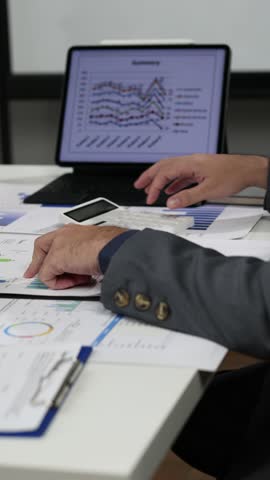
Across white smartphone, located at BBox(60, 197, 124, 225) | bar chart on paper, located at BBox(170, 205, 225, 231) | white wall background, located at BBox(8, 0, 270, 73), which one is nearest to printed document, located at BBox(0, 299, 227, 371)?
white smartphone, located at BBox(60, 197, 124, 225)

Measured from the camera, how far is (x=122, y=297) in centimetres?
94

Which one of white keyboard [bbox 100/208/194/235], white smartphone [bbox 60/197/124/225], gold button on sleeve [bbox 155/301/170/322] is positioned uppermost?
gold button on sleeve [bbox 155/301/170/322]

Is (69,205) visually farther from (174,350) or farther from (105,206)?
(174,350)

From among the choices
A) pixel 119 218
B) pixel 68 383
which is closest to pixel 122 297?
pixel 68 383

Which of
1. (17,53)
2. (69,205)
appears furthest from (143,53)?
(17,53)

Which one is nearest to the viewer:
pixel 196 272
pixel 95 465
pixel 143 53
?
pixel 95 465

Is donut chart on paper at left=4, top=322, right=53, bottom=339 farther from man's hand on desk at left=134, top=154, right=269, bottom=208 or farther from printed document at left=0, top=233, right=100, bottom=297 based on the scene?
man's hand on desk at left=134, top=154, right=269, bottom=208

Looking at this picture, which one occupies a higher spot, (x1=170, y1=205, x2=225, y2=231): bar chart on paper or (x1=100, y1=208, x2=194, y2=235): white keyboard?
(x1=100, y1=208, x2=194, y2=235): white keyboard

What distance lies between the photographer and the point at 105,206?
1.40 m

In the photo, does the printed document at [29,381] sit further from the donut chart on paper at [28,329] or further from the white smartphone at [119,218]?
the white smartphone at [119,218]

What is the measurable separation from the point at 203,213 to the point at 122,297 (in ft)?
1.89

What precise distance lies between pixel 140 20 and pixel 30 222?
1.82m

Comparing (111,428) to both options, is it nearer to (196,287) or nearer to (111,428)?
(111,428)

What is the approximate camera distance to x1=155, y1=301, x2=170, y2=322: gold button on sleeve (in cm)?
91
